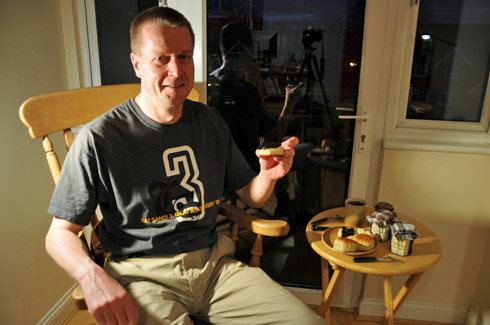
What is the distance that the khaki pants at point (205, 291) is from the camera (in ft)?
3.65

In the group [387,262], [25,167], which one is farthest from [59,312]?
[387,262]

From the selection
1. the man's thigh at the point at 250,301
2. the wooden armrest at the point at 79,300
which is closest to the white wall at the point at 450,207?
the man's thigh at the point at 250,301

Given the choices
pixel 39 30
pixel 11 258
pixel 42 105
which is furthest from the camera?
pixel 39 30

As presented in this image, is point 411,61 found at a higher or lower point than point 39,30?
lower

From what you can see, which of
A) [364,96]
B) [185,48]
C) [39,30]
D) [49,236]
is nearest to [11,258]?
[49,236]

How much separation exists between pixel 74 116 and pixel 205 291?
793mm

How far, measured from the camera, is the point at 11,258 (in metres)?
1.52

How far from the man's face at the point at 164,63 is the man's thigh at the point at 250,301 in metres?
0.64

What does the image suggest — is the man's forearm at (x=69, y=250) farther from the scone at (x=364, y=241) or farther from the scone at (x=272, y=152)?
the scone at (x=364, y=241)

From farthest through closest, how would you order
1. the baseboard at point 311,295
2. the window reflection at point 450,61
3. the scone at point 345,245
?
the baseboard at point 311,295 < the window reflection at point 450,61 < the scone at point 345,245

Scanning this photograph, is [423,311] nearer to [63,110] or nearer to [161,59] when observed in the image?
[161,59]

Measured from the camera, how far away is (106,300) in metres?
0.92

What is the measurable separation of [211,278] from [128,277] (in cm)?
29

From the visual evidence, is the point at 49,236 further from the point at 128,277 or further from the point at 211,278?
the point at 211,278
